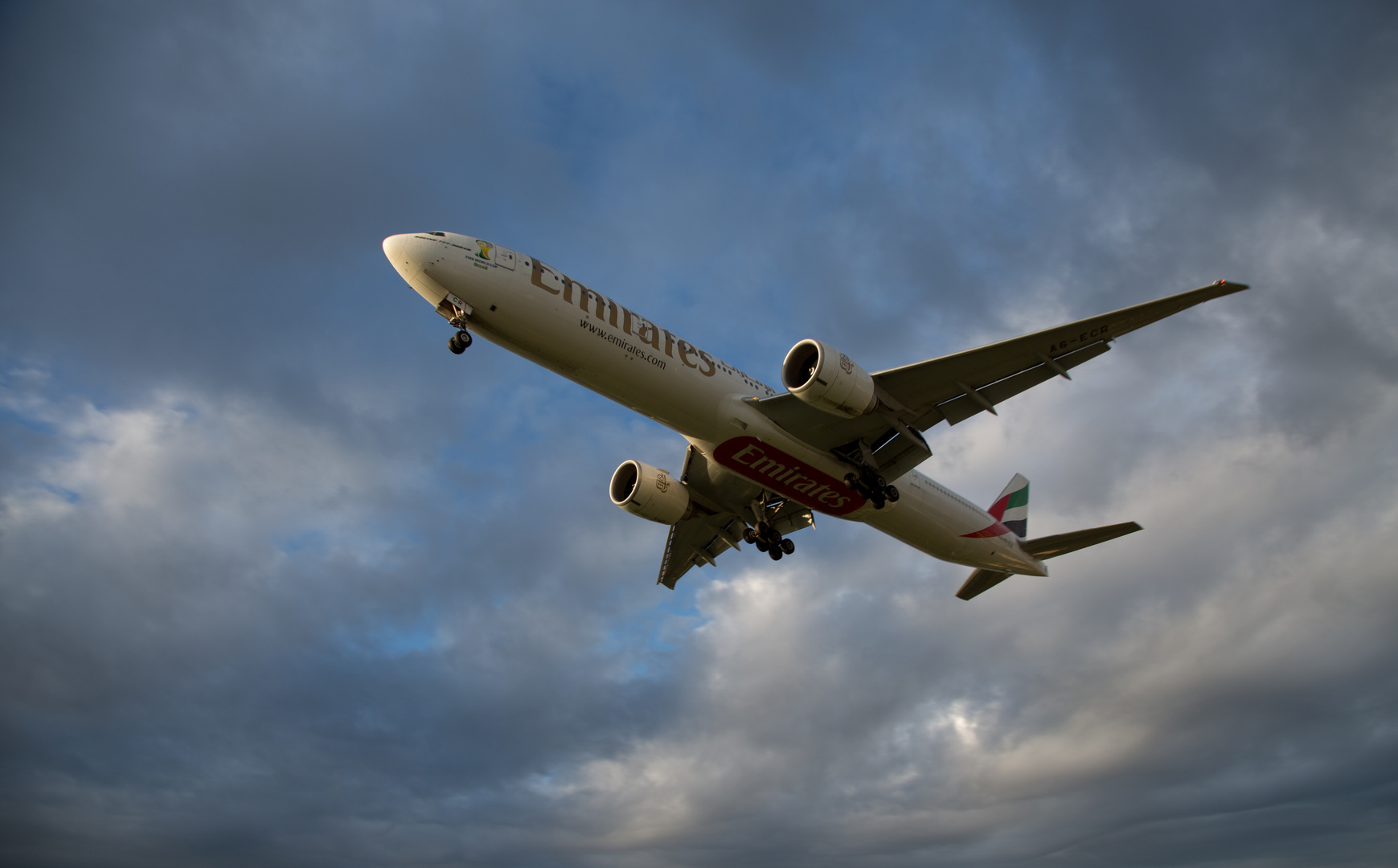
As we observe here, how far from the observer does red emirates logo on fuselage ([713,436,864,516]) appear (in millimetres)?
23656

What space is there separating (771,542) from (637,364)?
10786 mm

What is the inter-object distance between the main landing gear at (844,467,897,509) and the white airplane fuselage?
462mm

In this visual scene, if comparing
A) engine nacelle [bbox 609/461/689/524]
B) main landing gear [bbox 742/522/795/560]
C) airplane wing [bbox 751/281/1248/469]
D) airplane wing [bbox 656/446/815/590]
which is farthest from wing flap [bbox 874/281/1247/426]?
engine nacelle [bbox 609/461/689/524]

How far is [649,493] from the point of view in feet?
93.5

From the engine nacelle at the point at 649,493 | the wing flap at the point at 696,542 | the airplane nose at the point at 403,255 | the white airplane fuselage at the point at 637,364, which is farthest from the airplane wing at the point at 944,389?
the airplane nose at the point at 403,255

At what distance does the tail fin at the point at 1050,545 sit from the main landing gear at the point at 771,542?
8.88m

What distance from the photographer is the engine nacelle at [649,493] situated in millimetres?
28500

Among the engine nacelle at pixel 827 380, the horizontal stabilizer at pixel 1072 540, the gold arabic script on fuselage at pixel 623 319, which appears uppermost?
the gold arabic script on fuselage at pixel 623 319

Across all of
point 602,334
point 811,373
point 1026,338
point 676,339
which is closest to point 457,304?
point 602,334

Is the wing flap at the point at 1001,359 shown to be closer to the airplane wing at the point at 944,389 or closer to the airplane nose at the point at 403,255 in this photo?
the airplane wing at the point at 944,389

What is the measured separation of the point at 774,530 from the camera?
29516mm

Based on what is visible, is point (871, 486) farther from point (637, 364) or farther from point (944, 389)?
point (637, 364)

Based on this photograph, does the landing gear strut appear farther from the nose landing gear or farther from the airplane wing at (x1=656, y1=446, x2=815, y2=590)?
the airplane wing at (x1=656, y1=446, x2=815, y2=590)

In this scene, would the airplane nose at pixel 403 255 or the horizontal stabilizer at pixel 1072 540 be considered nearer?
the airplane nose at pixel 403 255
